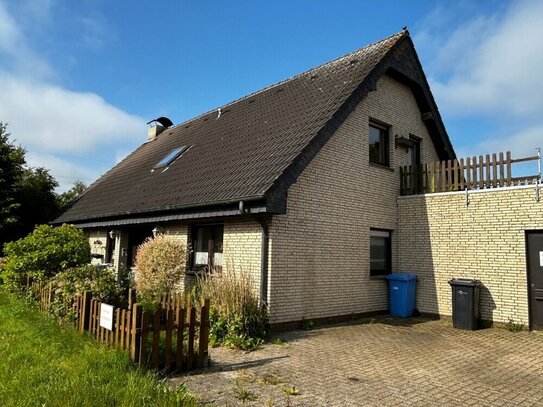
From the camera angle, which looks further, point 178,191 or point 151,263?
point 178,191

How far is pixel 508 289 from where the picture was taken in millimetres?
10062

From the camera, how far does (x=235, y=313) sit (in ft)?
26.2

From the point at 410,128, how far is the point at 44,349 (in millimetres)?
11890

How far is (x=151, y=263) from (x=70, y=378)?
5591 millimetres

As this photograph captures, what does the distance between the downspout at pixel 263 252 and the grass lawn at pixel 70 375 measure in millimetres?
3390

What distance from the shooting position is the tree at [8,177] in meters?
20.0

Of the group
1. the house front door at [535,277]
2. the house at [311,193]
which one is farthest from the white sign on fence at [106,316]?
the house front door at [535,277]

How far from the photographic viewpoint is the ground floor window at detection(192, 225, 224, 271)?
1036cm

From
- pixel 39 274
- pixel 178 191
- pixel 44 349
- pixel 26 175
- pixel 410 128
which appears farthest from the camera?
pixel 26 175

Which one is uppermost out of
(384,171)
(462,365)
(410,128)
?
(410,128)

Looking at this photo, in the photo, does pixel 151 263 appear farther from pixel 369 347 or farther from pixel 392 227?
pixel 392 227

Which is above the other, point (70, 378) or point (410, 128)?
point (410, 128)

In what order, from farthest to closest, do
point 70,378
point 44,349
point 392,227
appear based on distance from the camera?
point 392,227
point 44,349
point 70,378

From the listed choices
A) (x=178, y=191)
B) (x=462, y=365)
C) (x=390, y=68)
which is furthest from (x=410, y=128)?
(x=462, y=365)
